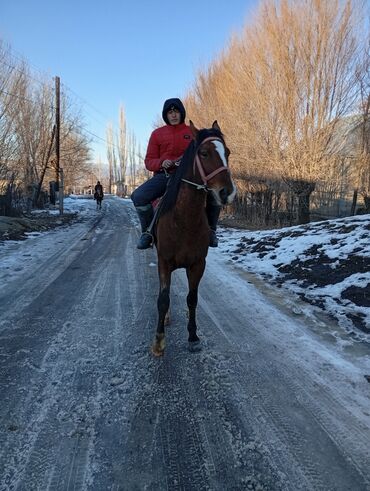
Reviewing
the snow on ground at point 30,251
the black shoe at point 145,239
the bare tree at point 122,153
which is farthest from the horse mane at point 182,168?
the bare tree at point 122,153

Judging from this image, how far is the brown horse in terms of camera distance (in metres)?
3.15

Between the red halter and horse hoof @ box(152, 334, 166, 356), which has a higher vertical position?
the red halter

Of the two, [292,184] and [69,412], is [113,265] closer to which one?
[69,412]

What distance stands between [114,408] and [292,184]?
45.4 ft

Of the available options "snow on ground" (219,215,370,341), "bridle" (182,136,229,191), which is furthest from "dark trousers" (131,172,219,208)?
"snow on ground" (219,215,370,341)

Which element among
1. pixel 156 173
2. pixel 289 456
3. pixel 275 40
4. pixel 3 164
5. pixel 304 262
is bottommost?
pixel 289 456

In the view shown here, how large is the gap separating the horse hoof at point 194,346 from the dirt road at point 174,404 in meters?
0.10

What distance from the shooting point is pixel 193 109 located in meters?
25.4

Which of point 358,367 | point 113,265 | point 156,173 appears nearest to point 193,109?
point 113,265

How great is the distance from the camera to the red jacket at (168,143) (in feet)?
14.7

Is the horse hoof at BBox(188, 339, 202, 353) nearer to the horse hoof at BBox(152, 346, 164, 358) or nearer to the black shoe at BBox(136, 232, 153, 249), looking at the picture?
the horse hoof at BBox(152, 346, 164, 358)

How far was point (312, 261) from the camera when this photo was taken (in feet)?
23.9

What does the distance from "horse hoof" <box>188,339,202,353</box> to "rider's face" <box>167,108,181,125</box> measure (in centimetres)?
264

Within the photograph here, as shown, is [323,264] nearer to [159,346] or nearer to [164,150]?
[164,150]
